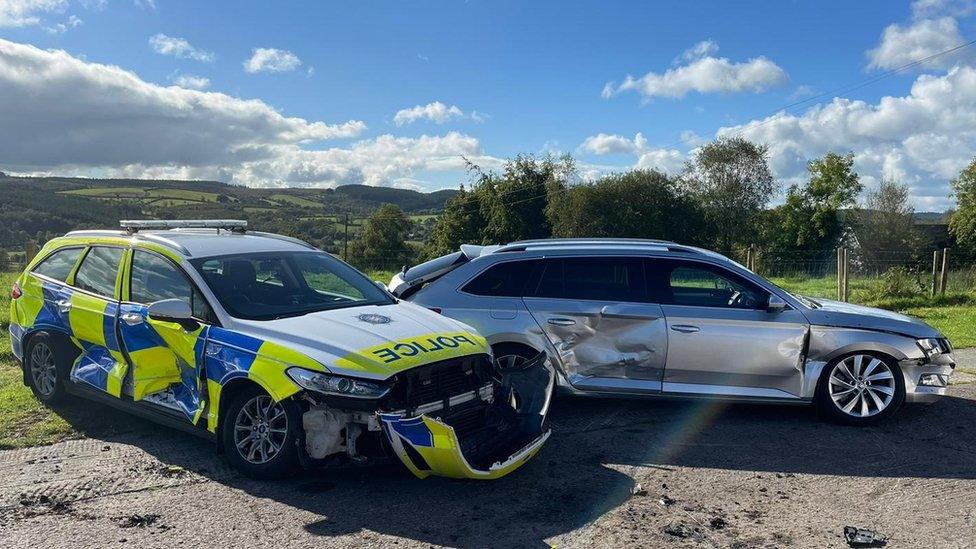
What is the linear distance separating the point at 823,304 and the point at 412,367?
169 inches

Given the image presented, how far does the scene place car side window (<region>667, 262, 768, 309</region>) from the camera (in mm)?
6398

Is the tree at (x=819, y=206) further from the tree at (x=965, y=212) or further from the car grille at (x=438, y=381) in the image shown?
the car grille at (x=438, y=381)

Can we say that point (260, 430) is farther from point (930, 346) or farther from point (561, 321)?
point (930, 346)

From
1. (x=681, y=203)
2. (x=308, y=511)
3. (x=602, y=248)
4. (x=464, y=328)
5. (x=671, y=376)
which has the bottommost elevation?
(x=308, y=511)

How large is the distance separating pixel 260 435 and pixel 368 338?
1.01 m

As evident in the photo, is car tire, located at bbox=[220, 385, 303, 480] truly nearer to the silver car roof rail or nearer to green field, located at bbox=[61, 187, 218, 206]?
the silver car roof rail

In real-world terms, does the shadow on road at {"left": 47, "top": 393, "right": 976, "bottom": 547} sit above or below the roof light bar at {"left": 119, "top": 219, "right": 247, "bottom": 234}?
below

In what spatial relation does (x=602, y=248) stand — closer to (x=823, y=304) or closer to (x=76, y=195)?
(x=823, y=304)

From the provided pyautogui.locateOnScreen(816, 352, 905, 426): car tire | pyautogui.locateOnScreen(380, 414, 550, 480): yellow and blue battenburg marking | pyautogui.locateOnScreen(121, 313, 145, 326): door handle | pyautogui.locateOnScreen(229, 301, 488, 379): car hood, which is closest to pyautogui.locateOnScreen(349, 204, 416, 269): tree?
pyautogui.locateOnScreen(121, 313, 145, 326): door handle

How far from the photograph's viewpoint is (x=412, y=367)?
177 inches

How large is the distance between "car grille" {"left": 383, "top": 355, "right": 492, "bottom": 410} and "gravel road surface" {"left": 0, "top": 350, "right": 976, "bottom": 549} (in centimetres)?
65

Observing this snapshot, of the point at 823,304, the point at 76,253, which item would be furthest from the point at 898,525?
the point at 76,253

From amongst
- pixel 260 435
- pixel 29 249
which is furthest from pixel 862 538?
pixel 29 249

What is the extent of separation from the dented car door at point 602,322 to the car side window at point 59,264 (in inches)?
167
